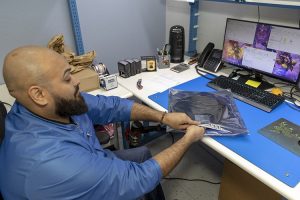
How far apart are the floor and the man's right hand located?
0.81 m

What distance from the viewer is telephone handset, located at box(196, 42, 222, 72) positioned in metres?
1.74

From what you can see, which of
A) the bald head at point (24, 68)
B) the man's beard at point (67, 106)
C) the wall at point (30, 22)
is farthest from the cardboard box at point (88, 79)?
the bald head at point (24, 68)

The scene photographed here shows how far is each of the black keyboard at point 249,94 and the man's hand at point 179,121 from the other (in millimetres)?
413

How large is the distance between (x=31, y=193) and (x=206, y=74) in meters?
1.37

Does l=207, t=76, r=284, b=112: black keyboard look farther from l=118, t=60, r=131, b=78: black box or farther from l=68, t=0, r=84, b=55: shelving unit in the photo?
l=68, t=0, r=84, b=55: shelving unit

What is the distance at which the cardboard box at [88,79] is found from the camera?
1.52 metres

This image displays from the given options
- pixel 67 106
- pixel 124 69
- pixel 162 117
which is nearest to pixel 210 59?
pixel 124 69

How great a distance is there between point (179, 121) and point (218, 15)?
1.14 m

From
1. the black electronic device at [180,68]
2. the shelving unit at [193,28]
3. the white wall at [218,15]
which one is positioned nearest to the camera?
the white wall at [218,15]

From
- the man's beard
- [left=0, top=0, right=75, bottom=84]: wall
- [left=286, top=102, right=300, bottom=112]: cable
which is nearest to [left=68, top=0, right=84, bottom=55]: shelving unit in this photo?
[left=0, top=0, right=75, bottom=84]: wall

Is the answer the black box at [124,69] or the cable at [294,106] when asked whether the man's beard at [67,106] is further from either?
the cable at [294,106]

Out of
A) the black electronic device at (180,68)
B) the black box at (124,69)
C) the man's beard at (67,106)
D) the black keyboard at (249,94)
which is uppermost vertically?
the man's beard at (67,106)

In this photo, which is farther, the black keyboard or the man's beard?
the black keyboard

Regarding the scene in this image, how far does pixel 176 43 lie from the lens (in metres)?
1.91
